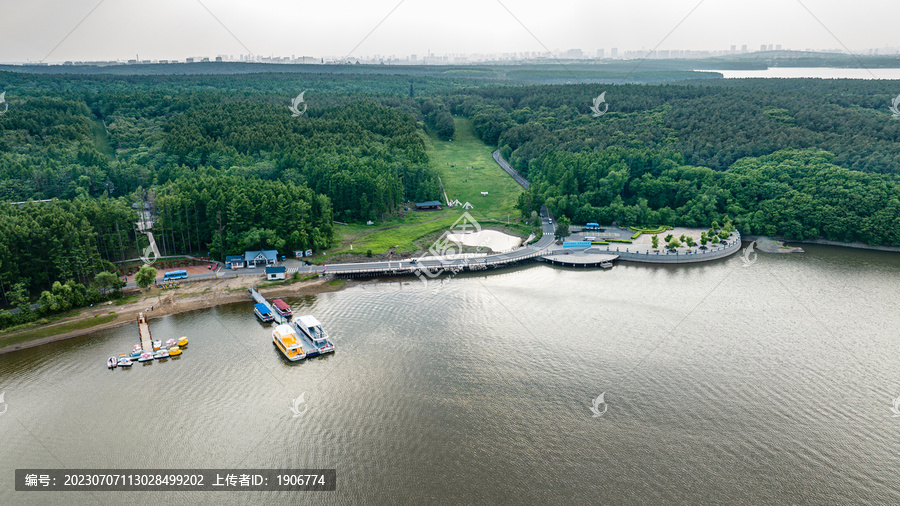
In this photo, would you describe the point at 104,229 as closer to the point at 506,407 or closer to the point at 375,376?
the point at 375,376

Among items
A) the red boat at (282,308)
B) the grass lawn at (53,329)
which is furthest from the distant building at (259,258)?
the grass lawn at (53,329)

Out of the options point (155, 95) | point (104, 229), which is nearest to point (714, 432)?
point (104, 229)

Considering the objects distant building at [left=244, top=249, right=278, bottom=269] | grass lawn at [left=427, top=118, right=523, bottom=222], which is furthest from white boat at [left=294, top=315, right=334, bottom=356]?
grass lawn at [left=427, top=118, right=523, bottom=222]

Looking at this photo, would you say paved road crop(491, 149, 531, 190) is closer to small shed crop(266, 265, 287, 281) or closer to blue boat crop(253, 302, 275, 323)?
small shed crop(266, 265, 287, 281)

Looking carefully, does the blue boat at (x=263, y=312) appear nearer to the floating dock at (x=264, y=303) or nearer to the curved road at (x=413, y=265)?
the floating dock at (x=264, y=303)

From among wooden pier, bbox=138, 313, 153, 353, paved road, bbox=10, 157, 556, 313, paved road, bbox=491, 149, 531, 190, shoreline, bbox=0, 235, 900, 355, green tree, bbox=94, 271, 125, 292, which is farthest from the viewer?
paved road, bbox=491, 149, 531, 190

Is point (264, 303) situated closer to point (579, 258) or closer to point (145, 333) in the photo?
point (145, 333)

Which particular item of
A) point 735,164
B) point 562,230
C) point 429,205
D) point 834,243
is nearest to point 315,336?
point 562,230
